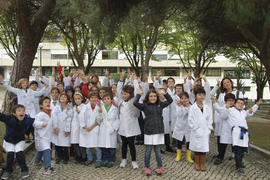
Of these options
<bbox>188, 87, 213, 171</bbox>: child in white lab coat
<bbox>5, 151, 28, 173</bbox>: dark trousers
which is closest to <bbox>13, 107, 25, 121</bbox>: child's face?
<bbox>5, 151, 28, 173</bbox>: dark trousers

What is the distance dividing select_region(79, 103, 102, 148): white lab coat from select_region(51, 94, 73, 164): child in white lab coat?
295mm

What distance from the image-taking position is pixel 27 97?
249 inches

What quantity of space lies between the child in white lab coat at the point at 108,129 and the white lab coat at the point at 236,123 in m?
2.17

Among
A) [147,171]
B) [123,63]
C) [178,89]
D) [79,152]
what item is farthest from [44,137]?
[123,63]

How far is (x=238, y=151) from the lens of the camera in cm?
470

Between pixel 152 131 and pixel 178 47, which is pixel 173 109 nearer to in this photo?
pixel 152 131

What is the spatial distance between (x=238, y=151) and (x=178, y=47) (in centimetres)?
1958

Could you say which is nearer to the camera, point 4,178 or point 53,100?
point 4,178

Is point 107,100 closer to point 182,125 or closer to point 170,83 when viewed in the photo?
point 182,125

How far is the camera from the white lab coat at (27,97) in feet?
20.6

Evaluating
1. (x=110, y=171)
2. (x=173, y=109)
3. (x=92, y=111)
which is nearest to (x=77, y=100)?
(x=92, y=111)

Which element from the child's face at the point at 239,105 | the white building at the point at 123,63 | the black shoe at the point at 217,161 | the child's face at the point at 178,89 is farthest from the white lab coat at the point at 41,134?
the white building at the point at 123,63

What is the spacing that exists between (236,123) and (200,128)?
28.3 inches

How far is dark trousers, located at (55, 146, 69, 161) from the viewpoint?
17.2ft
